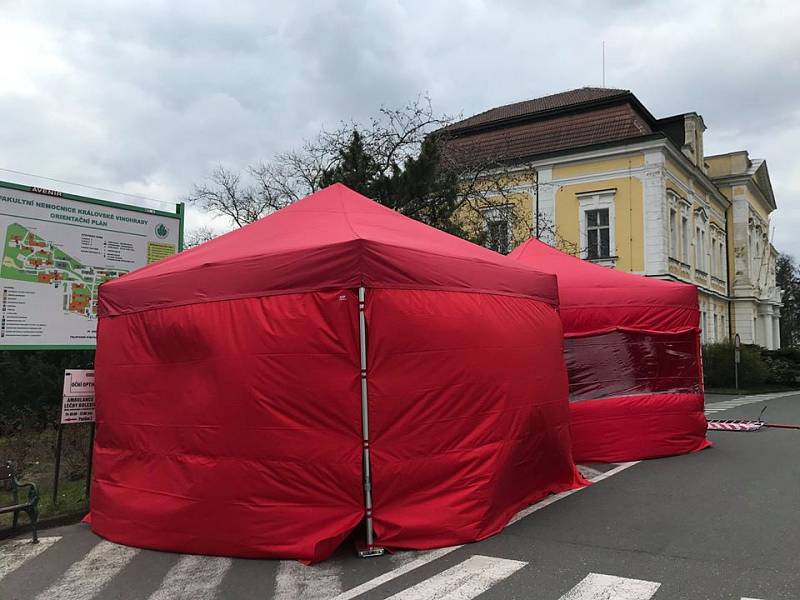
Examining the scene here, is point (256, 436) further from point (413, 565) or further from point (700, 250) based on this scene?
point (700, 250)

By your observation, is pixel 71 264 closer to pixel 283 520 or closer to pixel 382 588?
pixel 283 520

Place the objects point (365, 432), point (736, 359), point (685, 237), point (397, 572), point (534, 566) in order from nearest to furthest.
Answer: point (397, 572) < point (534, 566) < point (365, 432) < point (736, 359) < point (685, 237)

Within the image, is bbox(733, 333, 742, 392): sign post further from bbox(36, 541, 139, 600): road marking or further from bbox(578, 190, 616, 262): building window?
bbox(36, 541, 139, 600): road marking

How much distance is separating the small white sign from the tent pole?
330cm

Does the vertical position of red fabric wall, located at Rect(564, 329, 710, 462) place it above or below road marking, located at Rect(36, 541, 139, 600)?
above

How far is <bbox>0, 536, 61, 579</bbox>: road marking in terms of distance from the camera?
5480 millimetres

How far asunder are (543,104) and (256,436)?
105 ft

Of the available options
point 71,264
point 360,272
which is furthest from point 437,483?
point 71,264

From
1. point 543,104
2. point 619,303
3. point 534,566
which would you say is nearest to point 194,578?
point 534,566

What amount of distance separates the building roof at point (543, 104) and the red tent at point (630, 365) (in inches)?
821

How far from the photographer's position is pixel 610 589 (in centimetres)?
463

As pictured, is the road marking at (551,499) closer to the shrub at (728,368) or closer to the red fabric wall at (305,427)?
the red fabric wall at (305,427)

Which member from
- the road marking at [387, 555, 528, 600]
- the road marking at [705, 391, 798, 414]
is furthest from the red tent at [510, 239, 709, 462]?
the road marking at [705, 391, 798, 414]

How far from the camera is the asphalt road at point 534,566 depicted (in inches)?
184
